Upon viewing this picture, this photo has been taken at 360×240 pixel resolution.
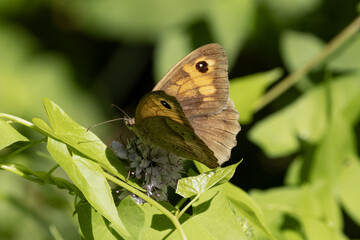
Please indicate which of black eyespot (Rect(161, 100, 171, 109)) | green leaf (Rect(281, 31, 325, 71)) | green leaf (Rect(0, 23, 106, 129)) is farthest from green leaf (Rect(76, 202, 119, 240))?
green leaf (Rect(0, 23, 106, 129))

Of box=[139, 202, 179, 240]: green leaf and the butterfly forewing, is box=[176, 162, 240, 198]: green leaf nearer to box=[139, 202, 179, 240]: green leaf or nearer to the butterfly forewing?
box=[139, 202, 179, 240]: green leaf

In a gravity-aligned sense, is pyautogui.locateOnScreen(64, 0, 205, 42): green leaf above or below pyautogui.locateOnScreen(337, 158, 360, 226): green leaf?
above

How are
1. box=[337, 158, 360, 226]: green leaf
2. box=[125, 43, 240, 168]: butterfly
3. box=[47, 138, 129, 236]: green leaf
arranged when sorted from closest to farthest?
1. box=[47, 138, 129, 236]: green leaf
2. box=[125, 43, 240, 168]: butterfly
3. box=[337, 158, 360, 226]: green leaf

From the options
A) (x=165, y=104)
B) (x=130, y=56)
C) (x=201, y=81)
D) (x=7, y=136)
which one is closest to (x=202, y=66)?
(x=201, y=81)

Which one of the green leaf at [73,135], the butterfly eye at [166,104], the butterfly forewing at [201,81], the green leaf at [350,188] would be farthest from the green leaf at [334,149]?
the green leaf at [73,135]

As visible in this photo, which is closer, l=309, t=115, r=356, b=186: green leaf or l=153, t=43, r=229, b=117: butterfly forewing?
l=153, t=43, r=229, b=117: butterfly forewing

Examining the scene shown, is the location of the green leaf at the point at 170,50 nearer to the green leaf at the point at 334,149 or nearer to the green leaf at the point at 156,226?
the green leaf at the point at 334,149

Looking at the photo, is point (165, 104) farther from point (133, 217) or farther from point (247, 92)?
point (247, 92)
